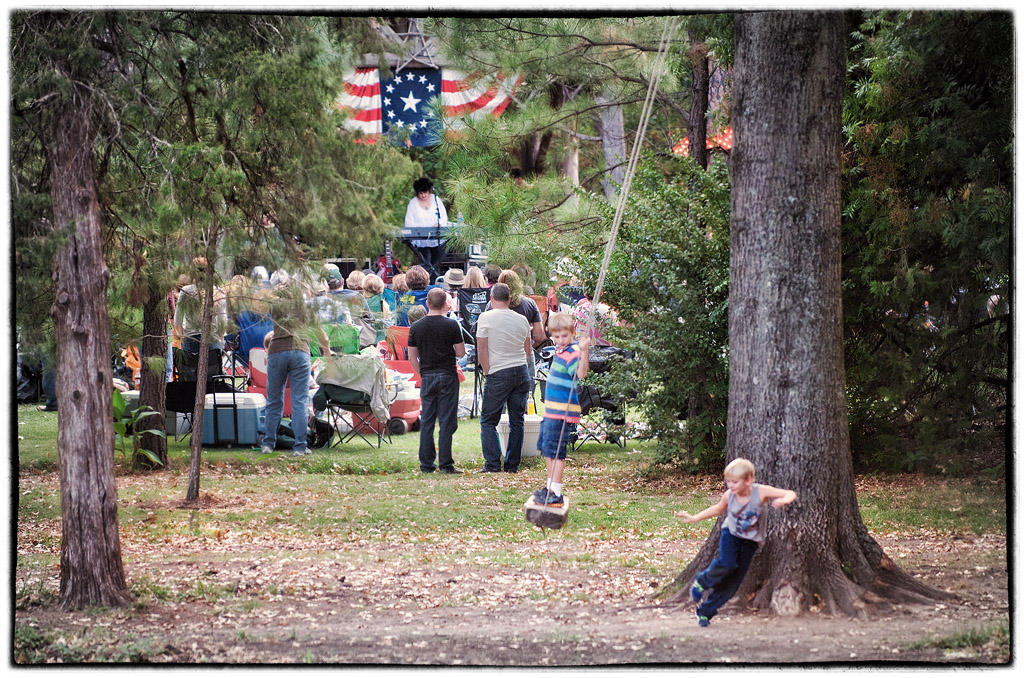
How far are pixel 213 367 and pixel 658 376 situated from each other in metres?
3.96

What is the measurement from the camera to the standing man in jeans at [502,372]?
705 centimetres

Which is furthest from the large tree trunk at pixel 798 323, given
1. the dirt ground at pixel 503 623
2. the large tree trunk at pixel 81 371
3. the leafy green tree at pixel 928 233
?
the large tree trunk at pixel 81 371

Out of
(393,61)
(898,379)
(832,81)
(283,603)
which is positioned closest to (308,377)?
(393,61)

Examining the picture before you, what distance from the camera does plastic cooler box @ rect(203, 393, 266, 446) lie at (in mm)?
8023

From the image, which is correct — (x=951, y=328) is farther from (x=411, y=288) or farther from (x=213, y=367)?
(x=213, y=367)

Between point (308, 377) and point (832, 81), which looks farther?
point (308, 377)

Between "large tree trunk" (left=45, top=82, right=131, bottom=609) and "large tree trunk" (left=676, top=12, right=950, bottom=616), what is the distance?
2.56 meters

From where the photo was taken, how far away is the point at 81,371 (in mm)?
4113

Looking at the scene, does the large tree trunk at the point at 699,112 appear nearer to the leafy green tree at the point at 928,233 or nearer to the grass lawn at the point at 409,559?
the leafy green tree at the point at 928,233

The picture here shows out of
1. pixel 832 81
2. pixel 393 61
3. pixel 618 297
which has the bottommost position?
pixel 618 297

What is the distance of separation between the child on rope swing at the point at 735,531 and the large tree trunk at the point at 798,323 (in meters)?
0.22

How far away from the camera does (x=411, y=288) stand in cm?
870

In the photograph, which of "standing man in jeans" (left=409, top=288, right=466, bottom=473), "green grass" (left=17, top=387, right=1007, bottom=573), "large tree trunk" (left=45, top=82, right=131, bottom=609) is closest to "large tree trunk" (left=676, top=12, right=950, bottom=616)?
"green grass" (left=17, top=387, right=1007, bottom=573)

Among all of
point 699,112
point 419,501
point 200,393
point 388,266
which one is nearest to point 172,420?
point 200,393
